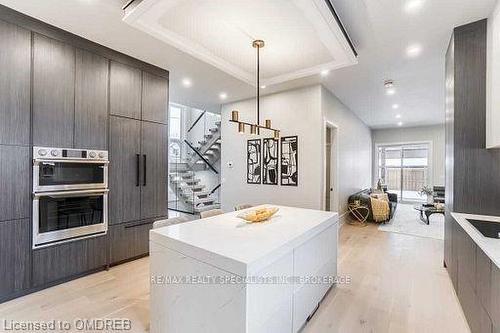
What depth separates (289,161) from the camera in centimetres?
469

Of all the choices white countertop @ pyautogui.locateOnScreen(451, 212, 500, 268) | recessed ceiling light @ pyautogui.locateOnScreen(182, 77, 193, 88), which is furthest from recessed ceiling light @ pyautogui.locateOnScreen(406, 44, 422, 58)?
recessed ceiling light @ pyautogui.locateOnScreen(182, 77, 193, 88)

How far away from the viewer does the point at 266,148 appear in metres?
5.00

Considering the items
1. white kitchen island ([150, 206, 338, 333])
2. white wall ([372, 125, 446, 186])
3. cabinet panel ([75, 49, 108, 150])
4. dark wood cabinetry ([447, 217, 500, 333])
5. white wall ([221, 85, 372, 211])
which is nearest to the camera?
white kitchen island ([150, 206, 338, 333])

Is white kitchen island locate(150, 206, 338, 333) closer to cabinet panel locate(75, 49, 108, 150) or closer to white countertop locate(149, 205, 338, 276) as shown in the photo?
white countertop locate(149, 205, 338, 276)

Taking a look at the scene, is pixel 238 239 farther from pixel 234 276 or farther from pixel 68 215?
pixel 68 215

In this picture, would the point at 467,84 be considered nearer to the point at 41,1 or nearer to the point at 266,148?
the point at 266,148

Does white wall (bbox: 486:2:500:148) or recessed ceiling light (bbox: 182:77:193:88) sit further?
recessed ceiling light (bbox: 182:77:193:88)

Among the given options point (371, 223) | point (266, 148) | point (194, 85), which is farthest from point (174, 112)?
point (371, 223)

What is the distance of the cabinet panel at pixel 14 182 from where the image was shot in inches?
93.0

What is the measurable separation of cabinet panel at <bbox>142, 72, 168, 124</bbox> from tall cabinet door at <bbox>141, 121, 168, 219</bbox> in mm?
129

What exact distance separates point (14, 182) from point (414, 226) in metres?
6.94

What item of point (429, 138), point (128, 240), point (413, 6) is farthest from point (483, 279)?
point (429, 138)

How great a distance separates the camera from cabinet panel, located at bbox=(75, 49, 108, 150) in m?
2.91

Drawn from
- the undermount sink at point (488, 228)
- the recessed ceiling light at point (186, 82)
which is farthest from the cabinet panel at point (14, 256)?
the undermount sink at point (488, 228)
